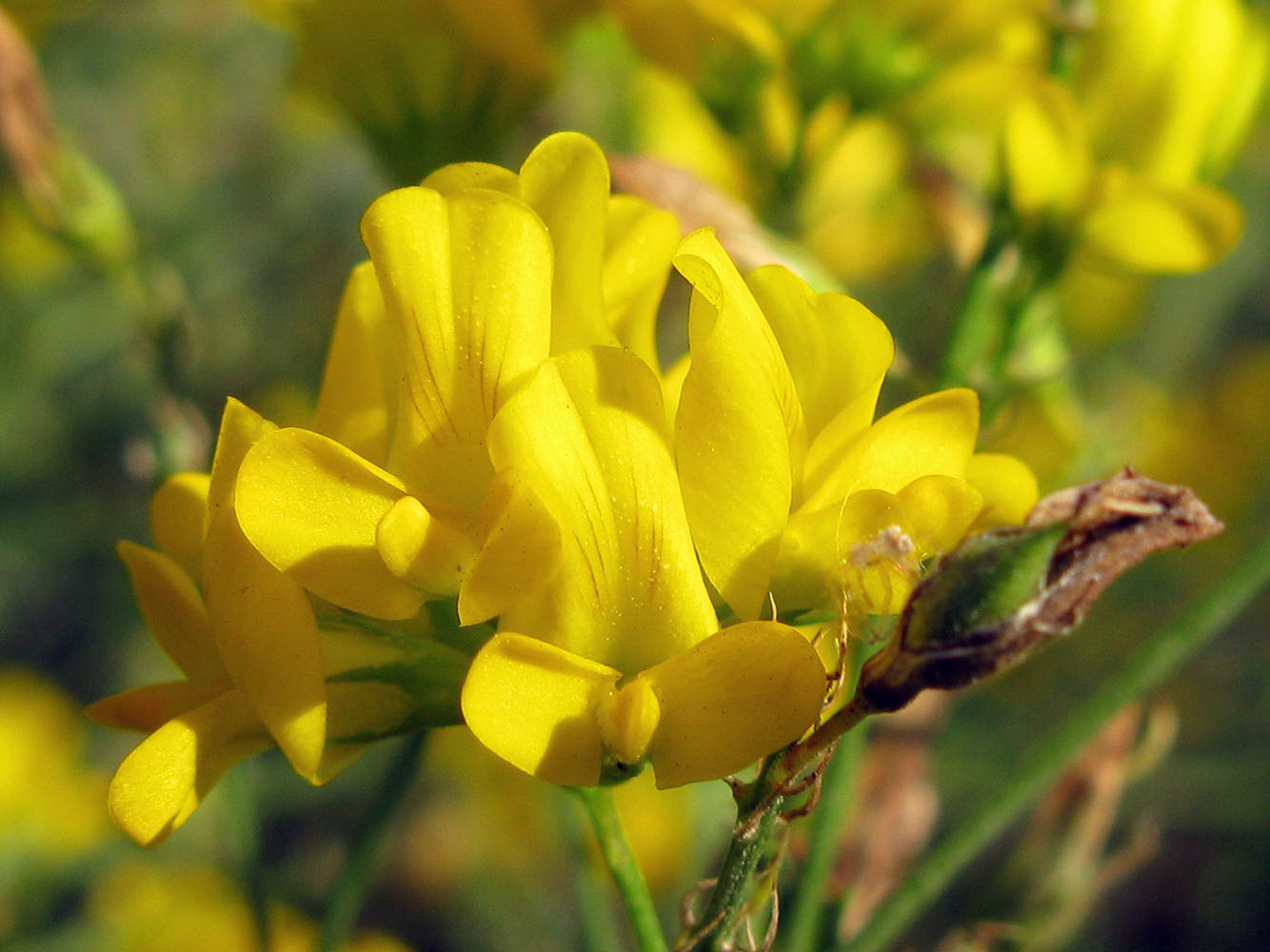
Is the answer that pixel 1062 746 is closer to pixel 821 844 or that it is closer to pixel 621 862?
pixel 821 844

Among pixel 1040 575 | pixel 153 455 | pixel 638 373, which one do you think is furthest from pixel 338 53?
pixel 1040 575

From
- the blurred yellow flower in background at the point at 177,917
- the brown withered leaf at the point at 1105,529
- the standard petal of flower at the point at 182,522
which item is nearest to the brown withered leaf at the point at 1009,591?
the brown withered leaf at the point at 1105,529

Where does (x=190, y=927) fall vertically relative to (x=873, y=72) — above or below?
below

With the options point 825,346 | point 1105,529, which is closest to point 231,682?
point 825,346

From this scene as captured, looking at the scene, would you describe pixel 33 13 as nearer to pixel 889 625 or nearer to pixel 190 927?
pixel 190 927

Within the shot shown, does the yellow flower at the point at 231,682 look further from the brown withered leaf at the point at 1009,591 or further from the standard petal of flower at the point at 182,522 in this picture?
the brown withered leaf at the point at 1009,591

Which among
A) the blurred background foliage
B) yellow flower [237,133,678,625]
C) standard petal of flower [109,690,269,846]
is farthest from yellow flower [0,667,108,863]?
yellow flower [237,133,678,625]
